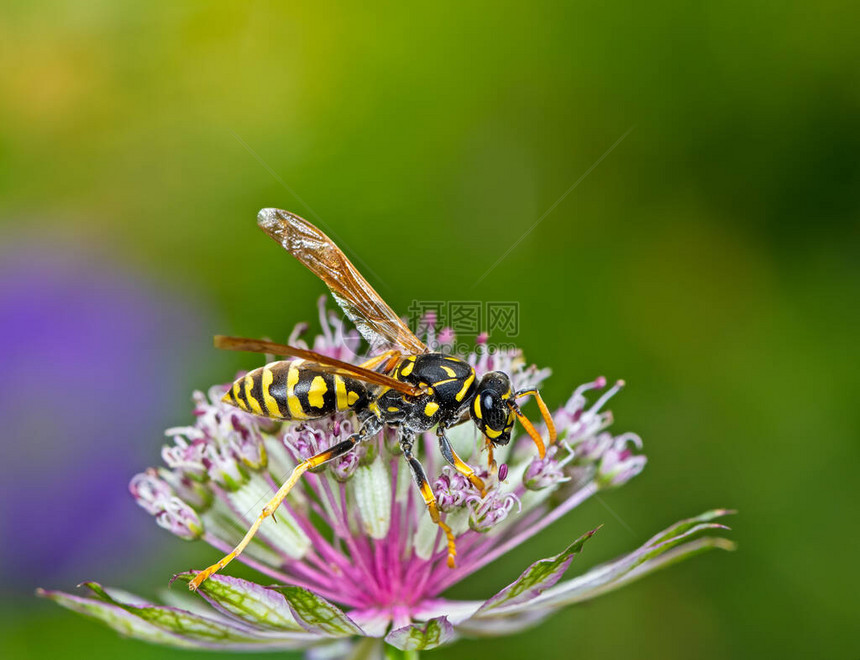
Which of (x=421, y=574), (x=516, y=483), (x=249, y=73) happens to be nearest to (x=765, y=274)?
(x=516, y=483)

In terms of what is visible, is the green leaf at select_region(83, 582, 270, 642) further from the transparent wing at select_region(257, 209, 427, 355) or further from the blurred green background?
the blurred green background

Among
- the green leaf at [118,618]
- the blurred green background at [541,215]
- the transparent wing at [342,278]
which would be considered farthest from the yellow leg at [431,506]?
the blurred green background at [541,215]

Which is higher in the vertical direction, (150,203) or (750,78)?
(150,203)

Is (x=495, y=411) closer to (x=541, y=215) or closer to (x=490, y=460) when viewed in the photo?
(x=490, y=460)

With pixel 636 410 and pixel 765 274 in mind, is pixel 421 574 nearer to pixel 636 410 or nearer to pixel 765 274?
pixel 636 410

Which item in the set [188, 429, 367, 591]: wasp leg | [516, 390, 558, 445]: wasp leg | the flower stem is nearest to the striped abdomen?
[188, 429, 367, 591]: wasp leg

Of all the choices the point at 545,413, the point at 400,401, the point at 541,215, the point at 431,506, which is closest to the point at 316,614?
the point at 431,506
